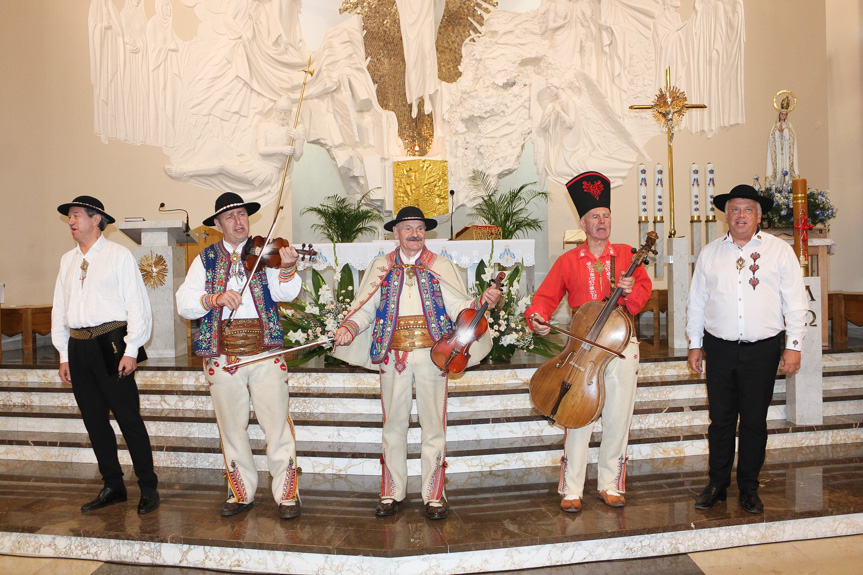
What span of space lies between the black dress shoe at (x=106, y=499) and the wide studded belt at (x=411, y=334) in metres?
2.11

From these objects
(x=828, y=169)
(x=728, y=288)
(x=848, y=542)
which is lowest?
(x=848, y=542)

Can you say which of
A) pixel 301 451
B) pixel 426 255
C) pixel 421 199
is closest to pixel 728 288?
pixel 426 255

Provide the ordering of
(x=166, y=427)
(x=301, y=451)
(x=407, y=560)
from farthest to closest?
1. (x=166, y=427)
2. (x=301, y=451)
3. (x=407, y=560)

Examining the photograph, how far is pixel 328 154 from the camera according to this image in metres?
9.62

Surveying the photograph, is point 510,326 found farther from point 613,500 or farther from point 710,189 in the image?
point 710,189

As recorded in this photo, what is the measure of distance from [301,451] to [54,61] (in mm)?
7195

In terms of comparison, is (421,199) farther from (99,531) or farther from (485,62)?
(99,531)

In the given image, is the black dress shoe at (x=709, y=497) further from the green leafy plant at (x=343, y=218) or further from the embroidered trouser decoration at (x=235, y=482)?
the green leafy plant at (x=343, y=218)

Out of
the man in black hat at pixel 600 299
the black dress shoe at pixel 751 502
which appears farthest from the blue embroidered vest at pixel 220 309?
the black dress shoe at pixel 751 502

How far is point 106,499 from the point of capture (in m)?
4.08

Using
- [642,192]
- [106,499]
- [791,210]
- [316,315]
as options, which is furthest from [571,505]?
[791,210]

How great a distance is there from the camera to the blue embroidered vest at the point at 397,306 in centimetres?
370

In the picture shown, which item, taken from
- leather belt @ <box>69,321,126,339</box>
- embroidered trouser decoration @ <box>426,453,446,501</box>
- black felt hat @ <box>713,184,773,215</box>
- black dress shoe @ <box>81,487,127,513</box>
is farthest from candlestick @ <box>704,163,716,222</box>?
black dress shoe @ <box>81,487,127,513</box>

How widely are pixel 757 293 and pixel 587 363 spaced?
1.14m
